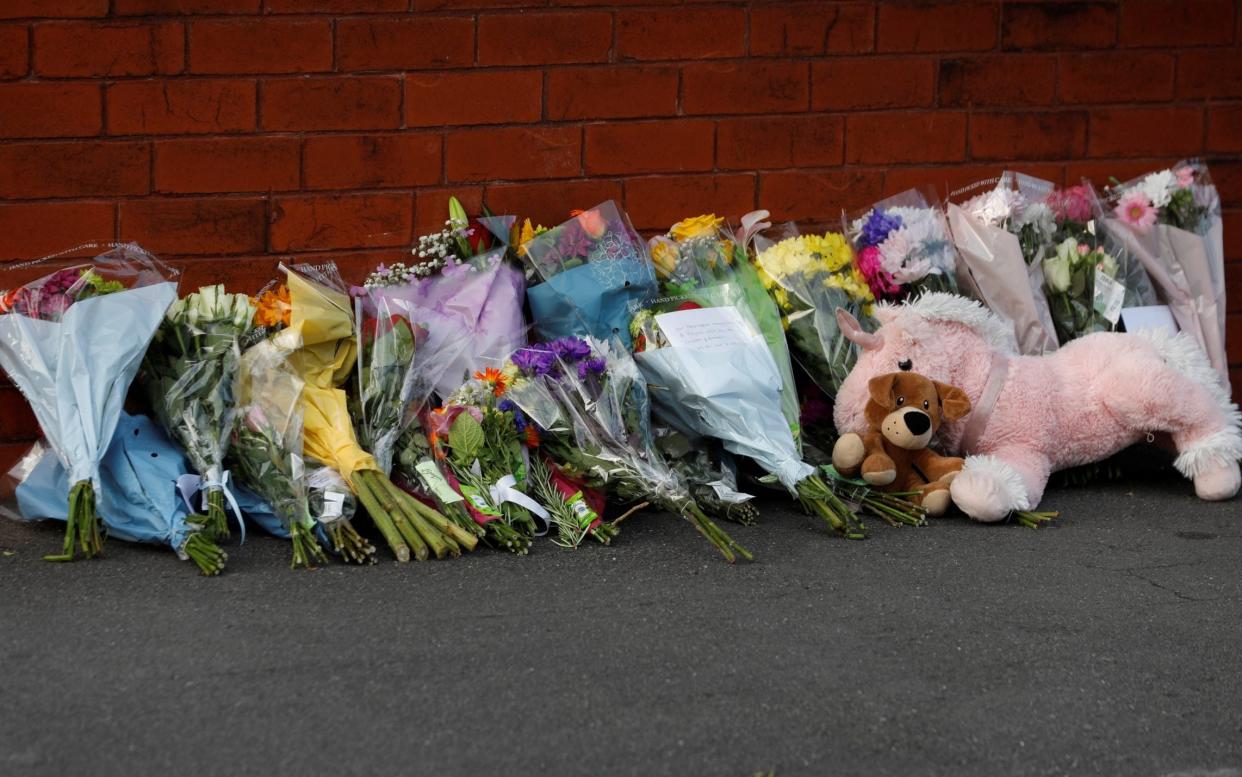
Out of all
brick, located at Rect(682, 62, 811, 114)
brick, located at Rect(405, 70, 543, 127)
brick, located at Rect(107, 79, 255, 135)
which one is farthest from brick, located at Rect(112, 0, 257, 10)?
brick, located at Rect(682, 62, 811, 114)

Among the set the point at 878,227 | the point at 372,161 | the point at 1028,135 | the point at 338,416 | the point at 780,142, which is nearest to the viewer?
the point at 338,416

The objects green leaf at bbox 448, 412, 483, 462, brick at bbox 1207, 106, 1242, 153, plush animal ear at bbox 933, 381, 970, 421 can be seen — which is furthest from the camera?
brick at bbox 1207, 106, 1242, 153

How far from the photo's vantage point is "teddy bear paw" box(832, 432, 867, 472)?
169 inches

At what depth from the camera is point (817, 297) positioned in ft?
15.2

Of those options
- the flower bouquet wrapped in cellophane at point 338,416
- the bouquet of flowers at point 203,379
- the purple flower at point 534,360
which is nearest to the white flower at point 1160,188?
the purple flower at point 534,360

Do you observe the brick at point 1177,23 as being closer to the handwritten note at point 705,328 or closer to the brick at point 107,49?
the handwritten note at point 705,328

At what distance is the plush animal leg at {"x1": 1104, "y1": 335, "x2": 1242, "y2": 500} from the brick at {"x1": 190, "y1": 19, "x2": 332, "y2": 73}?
282 centimetres

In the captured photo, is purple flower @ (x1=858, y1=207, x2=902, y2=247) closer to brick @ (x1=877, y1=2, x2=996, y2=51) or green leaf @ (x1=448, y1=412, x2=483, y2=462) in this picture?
brick @ (x1=877, y1=2, x2=996, y2=51)

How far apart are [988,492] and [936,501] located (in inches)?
6.7

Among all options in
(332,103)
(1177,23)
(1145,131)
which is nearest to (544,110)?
(332,103)

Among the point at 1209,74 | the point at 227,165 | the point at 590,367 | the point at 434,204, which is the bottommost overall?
the point at 590,367

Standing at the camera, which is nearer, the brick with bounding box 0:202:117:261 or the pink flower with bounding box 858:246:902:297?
the brick with bounding box 0:202:117:261

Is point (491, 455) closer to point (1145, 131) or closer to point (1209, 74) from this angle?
point (1145, 131)

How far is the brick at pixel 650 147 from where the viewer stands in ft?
16.1
